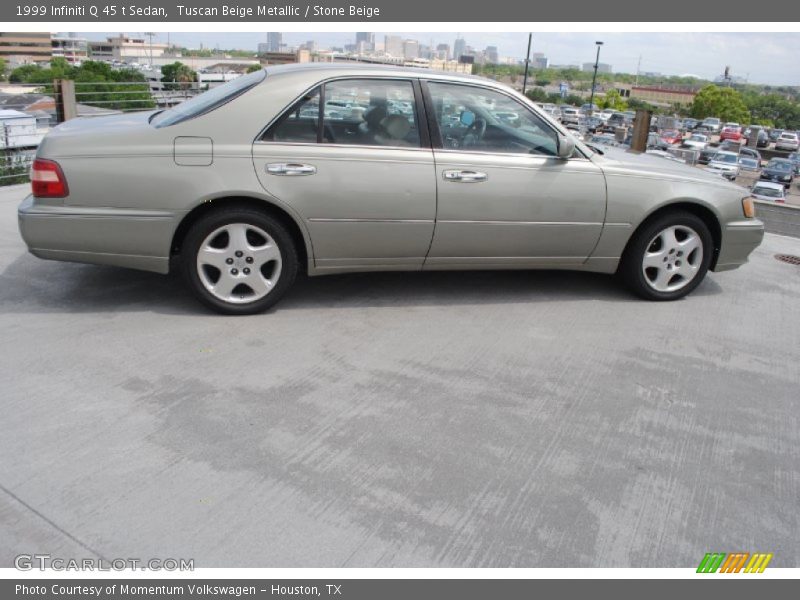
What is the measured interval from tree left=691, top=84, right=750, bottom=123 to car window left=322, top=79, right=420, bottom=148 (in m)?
123

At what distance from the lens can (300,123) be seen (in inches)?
176

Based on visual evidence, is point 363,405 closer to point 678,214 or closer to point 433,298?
point 433,298

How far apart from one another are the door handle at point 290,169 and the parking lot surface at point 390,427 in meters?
0.91

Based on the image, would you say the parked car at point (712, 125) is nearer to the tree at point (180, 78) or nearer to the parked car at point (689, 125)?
the parked car at point (689, 125)

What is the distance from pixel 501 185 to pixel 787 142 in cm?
9162

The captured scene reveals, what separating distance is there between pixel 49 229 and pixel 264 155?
52.6 inches

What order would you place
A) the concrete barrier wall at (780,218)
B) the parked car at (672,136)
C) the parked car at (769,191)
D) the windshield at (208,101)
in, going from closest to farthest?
the windshield at (208,101)
the concrete barrier wall at (780,218)
the parked car at (769,191)
the parked car at (672,136)

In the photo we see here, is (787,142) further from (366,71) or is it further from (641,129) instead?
(366,71)

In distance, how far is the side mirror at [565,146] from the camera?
4751 millimetres

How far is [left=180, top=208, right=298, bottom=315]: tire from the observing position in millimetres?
4352

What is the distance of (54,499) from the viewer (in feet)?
8.77

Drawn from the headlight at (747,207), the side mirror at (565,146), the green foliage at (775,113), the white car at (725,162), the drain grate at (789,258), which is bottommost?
the white car at (725,162)

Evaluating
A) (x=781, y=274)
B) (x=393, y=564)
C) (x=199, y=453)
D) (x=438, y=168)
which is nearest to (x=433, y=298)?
(x=438, y=168)

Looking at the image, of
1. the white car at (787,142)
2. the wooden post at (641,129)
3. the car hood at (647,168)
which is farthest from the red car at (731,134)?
the car hood at (647,168)
